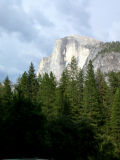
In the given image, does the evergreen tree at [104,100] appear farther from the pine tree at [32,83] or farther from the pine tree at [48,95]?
the pine tree at [32,83]

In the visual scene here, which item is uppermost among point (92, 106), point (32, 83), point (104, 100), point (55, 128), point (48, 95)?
point (32, 83)

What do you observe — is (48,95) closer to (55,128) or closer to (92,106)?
(92,106)

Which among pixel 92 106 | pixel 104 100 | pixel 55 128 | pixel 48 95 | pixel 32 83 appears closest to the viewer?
pixel 55 128

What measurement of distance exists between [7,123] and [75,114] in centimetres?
3190

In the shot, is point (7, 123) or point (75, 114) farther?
point (75, 114)

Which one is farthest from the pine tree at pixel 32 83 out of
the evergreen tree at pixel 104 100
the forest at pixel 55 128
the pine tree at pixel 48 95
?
the evergreen tree at pixel 104 100

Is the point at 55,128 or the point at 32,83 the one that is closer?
the point at 55,128

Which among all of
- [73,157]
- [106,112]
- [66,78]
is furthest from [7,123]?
[66,78]

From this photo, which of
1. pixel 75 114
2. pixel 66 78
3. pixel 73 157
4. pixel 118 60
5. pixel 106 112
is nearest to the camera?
pixel 73 157

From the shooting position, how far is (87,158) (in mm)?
27562

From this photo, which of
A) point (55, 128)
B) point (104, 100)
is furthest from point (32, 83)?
point (55, 128)

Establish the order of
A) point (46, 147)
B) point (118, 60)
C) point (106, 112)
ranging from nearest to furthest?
point (46, 147)
point (106, 112)
point (118, 60)

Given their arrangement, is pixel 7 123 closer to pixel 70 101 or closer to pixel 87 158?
pixel 87 158

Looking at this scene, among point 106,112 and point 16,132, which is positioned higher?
point 106,112
